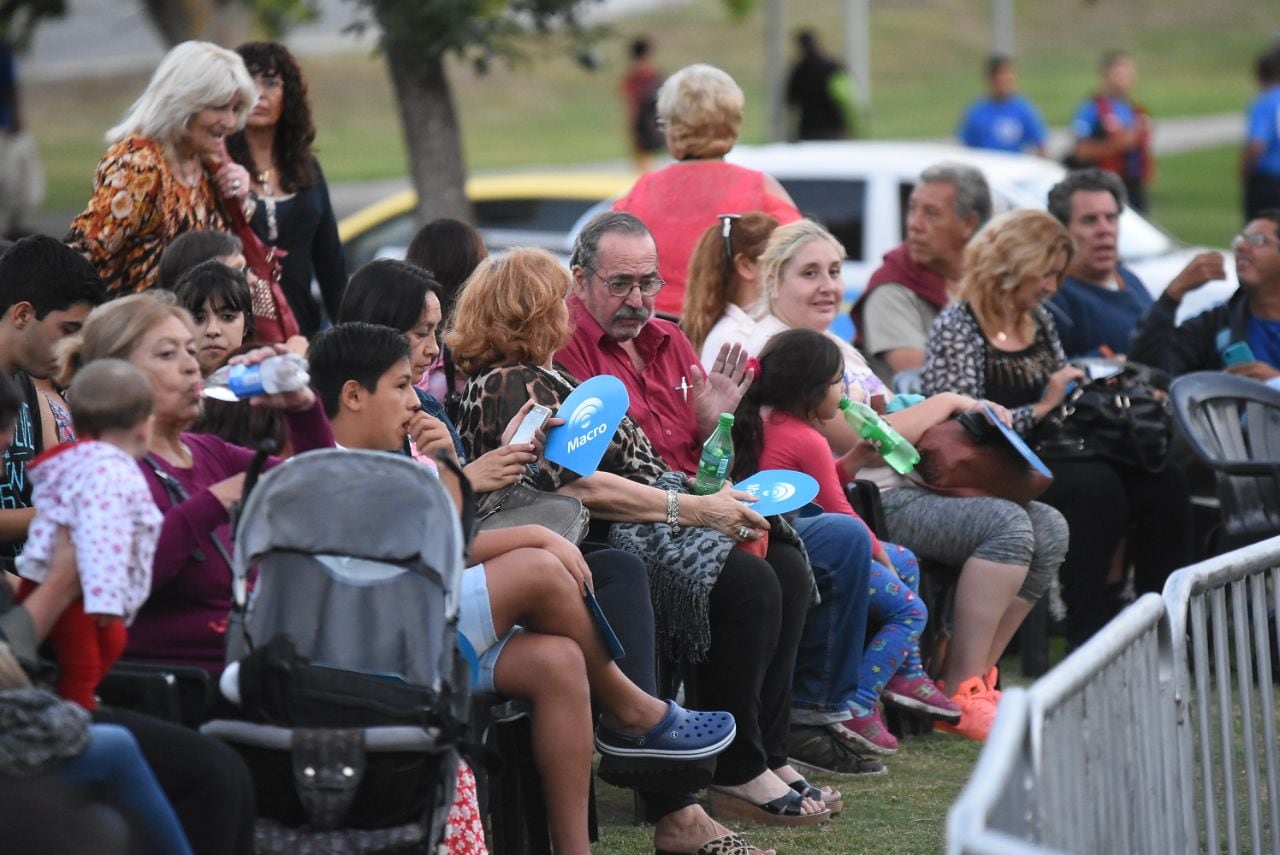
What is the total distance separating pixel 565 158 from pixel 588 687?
25483 mm

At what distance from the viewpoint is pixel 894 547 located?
6.51 meters

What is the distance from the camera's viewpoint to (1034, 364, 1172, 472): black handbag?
7.29 m

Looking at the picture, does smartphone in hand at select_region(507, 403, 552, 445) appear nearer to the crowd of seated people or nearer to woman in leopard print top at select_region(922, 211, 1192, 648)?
the crowd of seated people

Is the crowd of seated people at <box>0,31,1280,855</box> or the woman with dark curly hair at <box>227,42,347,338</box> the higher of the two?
the woman with dark curly hair at <box>227,42,347,338</box>

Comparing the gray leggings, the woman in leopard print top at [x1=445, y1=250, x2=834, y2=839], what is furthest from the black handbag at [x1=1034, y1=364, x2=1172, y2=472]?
the woman in leopard print top at [x1=445, y1=250, x2=834, y2=839]

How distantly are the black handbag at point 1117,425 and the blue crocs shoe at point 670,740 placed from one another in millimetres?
2599

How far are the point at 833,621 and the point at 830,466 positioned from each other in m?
0.47

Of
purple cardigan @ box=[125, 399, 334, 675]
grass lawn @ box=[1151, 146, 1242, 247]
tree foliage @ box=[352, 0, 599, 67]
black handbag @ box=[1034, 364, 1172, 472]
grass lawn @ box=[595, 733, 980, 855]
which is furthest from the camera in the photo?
grass lawn @ box=[1151, 146, 1242, 247]

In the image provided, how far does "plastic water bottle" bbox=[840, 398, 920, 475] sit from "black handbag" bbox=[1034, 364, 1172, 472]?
840mm

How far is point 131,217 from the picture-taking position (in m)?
6.06

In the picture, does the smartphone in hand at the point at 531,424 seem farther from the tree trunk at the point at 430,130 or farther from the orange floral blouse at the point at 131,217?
the tree trunk at the point at 430,130

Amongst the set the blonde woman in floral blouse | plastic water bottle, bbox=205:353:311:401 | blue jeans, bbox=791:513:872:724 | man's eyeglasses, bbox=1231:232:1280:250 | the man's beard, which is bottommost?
blue jeans, bbox=791:513:872:724

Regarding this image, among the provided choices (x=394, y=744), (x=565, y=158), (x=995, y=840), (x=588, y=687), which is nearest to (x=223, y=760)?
(x=394, y=744)

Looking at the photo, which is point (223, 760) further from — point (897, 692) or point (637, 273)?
point (897, 692)
